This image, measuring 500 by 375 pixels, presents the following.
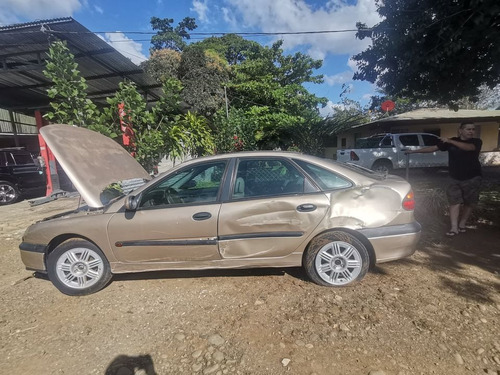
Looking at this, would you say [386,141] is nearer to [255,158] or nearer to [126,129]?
[126,129]

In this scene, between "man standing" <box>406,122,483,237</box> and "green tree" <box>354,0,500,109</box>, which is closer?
"man standing" <box>406,122,483,237</box>

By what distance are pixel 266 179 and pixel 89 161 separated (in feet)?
7.32

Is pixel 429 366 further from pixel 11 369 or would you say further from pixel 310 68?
pixel 310 68

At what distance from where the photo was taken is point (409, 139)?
11078 mm

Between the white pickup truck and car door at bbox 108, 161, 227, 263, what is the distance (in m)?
8.85

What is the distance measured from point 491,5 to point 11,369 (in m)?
7.52

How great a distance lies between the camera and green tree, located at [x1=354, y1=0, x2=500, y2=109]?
5.23m

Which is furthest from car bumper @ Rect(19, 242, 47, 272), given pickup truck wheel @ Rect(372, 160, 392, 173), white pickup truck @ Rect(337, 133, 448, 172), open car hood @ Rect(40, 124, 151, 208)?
pickup truck wheel @ Rect(372, 160, 392, 173)

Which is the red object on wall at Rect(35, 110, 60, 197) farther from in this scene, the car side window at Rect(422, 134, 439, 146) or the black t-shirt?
the car side window at Rect(422, 134, 439, 146)

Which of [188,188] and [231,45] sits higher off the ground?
[231,45]

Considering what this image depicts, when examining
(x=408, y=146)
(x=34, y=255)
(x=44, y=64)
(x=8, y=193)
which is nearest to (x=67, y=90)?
(x=34, y=255)

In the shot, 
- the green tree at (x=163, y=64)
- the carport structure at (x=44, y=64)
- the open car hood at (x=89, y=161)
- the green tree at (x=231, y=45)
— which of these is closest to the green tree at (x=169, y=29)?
the green tree at (x=231, y=45)

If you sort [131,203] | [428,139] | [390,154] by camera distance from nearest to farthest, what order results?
[131,203]
[390,154]
[428,139]

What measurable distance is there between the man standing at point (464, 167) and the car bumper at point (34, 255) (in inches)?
209
